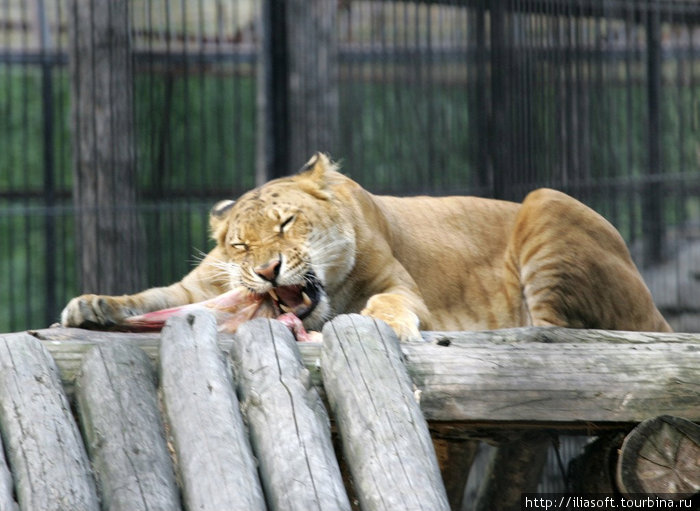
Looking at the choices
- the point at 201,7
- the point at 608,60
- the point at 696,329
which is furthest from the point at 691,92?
the point at 201,7

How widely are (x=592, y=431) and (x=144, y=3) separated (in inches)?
161

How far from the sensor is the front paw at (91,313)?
4.00 metres

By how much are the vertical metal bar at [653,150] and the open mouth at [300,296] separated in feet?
10.1

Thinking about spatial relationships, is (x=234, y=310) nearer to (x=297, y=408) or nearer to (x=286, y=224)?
(x=286, y=224)

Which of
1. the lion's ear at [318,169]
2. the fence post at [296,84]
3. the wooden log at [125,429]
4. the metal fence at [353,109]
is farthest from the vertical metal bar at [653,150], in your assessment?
the wooden log at [125,429]

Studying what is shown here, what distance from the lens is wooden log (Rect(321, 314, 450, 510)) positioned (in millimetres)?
2789

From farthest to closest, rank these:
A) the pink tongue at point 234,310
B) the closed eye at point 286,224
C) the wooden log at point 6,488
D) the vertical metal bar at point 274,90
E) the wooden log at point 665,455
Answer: the vertical metal bar at point 274,90 < the closed eye at point 286,224 < the pink tongue at point 234,310 < the wooden log at point 665,455 < the wooden log at point 6,488

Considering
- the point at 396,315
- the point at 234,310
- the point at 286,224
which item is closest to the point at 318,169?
the point at 286,224

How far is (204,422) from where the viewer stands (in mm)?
2955

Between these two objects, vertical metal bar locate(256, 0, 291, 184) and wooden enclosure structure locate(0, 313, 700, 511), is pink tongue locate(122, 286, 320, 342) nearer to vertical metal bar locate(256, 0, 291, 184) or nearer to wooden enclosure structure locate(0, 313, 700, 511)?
wooden enclosure structure locate(0, 313, 700, 511)

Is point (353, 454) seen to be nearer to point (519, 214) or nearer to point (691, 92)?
point (519, 214)

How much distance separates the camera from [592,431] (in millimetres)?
3549

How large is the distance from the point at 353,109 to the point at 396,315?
2.96 metres

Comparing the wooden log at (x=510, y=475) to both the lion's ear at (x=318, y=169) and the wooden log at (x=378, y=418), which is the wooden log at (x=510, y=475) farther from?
the wooden log at (x=378, y=418)
